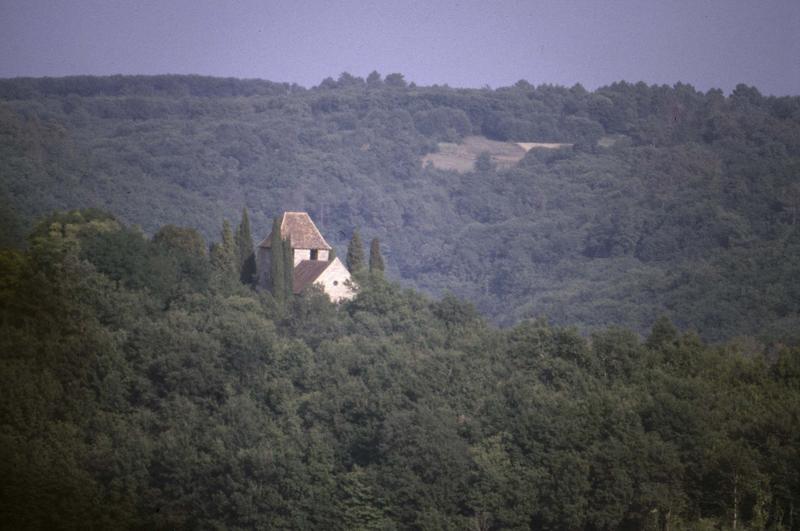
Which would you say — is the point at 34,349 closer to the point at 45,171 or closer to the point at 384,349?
the point at 384,349

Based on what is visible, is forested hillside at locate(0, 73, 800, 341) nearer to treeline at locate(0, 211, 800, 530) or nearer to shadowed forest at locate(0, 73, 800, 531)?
shadowed forest at locate(0, 73, 800, 531)

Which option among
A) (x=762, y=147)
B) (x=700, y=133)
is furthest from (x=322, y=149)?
(x=762, y=147)

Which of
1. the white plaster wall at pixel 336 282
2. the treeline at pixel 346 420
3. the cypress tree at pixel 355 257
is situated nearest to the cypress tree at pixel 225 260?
the white plaster wall at pixel 336 282

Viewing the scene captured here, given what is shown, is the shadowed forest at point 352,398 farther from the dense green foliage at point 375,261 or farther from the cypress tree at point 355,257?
the cypress tree at point 355,257

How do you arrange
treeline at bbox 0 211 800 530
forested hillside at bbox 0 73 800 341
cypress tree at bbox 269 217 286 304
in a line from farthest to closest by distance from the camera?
forested hillside at bbox 0 73 800 341, cypress tree at bbox 269 217 286 304, treeline at bbox 0 211 800 530

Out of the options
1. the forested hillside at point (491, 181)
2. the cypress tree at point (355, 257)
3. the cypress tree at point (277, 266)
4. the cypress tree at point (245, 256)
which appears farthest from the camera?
the forested hillside at point (491, 181)

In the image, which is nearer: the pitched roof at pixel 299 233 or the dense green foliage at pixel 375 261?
the pitched roof at pixel 299 233

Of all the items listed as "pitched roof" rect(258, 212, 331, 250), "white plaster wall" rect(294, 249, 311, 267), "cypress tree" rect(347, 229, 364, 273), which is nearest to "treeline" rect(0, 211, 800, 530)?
"white plaster wall" rect(294, 249, 311, 267)
